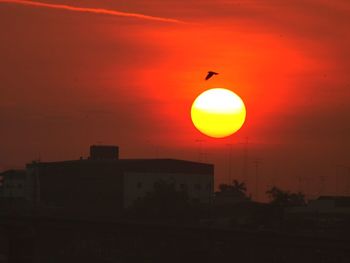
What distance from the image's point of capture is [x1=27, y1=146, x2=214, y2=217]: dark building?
14638 centimetres

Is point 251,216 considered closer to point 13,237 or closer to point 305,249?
point 305,249

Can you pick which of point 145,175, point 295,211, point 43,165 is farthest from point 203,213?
point 43,165

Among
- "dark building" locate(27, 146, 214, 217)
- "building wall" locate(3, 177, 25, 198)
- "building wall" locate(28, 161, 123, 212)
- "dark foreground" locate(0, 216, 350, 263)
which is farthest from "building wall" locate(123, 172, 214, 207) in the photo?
"dark foreground" locate(0, 216, 350, 263)

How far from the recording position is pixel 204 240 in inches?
3233

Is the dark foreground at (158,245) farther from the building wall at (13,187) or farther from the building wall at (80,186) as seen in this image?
the building wall at (13,187)

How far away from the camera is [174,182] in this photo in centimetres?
15512

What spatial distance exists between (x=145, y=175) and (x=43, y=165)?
15.9m

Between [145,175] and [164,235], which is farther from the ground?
[145,175]

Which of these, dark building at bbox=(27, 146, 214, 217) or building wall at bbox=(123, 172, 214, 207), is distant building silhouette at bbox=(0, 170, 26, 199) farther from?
building wall at bbox=(123, 172, 214, 207)

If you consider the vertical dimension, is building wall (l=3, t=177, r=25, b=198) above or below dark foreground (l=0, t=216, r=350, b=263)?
above

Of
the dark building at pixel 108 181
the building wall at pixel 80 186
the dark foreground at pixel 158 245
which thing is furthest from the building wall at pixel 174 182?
the dark foreground at pixel 158 245

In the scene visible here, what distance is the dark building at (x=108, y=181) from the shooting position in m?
146

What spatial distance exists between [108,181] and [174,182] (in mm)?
12667

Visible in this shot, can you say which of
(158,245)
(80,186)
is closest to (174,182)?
(80,186)
